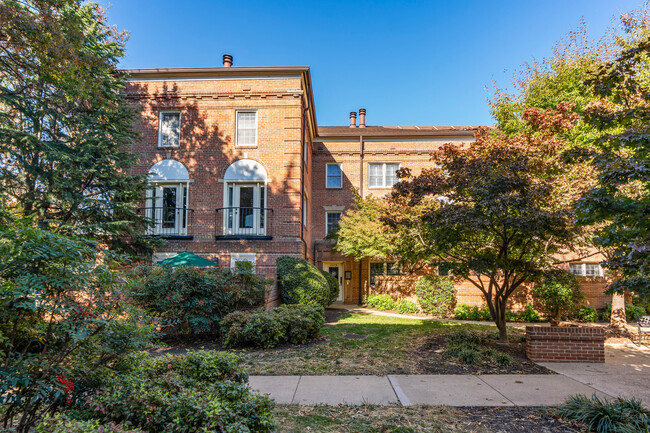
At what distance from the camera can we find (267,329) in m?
8.32

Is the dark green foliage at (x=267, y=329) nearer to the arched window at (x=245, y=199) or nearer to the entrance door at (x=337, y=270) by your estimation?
the arched window at (x=245, y=199)

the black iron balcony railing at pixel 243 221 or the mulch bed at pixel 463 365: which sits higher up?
the black iron balcony railing at pixel 243 221

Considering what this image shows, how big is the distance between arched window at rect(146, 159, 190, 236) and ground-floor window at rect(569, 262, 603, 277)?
18557 millimetres

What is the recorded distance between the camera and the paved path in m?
4.87

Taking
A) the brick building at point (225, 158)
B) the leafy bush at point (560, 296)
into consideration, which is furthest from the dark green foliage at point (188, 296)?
the leafy bush at point (560, 296)

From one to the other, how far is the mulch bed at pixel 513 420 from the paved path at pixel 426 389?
0.21m

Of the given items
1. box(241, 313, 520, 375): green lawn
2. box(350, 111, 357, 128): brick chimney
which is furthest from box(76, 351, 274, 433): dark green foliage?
box(350, 111, 357, 128): brick chimney

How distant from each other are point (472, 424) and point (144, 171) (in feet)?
48.0

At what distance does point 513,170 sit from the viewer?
24.5ft

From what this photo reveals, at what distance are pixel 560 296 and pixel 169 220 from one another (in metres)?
17.0

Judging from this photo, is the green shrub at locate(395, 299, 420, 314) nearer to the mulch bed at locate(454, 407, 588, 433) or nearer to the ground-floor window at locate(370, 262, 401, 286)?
the ground-floor window at locate(370, 262, 401, 286)

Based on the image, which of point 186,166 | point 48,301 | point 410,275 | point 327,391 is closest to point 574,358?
point 327,391

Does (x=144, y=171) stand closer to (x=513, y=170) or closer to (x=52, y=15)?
(x=52, y=15)

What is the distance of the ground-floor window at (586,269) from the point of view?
1705 centimetres
